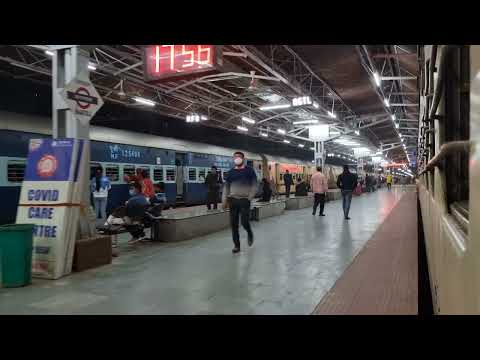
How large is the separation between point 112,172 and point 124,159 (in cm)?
75

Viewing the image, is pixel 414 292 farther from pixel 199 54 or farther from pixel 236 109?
pixel 236 109

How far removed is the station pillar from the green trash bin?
102 cm

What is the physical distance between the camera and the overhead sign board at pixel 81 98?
532 centimetres

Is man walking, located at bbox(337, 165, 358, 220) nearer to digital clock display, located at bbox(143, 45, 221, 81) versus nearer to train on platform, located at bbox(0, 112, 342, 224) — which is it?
train on platform, located at bbox(0, 112, 342, 224)

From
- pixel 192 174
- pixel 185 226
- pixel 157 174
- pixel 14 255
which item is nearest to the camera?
pixel 14 255

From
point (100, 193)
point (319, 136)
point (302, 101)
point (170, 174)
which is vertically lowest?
point (100, 193)

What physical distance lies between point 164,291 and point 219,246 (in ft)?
9.43

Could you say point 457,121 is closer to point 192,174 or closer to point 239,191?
point 239,191

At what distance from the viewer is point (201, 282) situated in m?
4.63

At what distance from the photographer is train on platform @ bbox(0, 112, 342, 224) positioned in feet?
28.8

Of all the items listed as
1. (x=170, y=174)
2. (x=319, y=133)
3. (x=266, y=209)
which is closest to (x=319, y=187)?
(x=266, y=209)

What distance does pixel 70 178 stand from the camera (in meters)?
5.21
